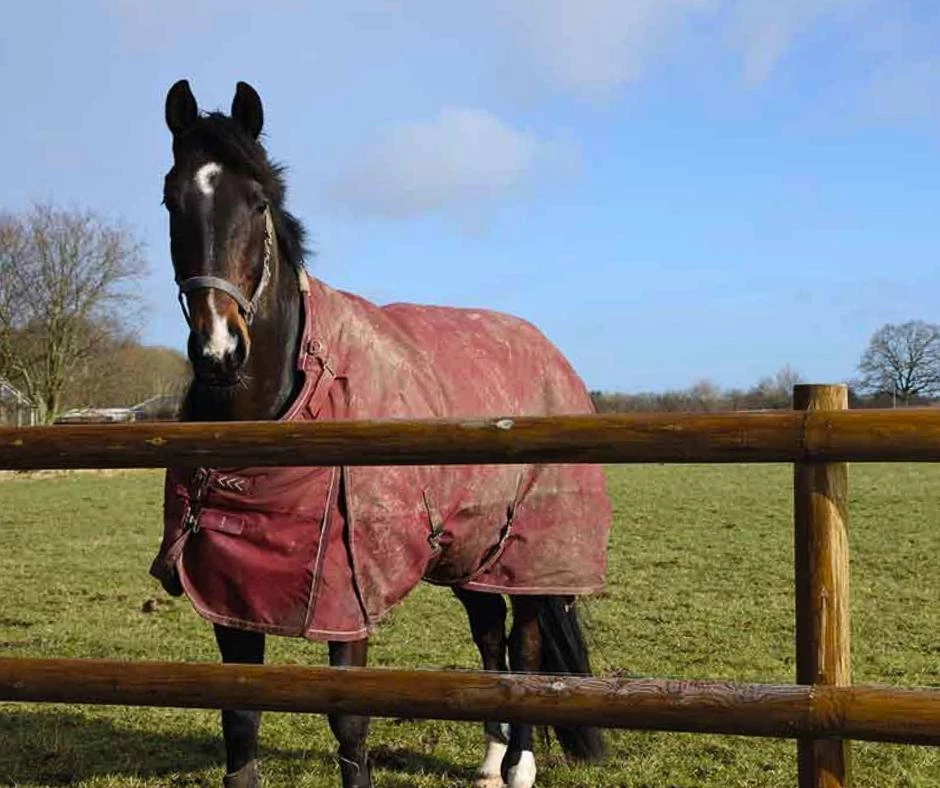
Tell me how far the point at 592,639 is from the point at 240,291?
3.00 m

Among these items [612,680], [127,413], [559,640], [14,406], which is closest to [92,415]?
[14,406]

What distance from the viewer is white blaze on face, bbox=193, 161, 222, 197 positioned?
3.46m

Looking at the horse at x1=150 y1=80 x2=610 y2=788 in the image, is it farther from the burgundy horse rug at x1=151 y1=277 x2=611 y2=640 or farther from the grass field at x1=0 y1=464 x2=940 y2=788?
the grass field at x1=0 y1=464 x2=940 y2=788

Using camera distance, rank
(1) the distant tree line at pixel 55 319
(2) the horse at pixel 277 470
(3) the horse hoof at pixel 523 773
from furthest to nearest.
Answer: (1) the distant tree line at pixel 55 319 → (3) the horse hoof at pixel 523 773 → (2) the horse at pixel 277 470

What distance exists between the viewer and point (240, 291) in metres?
3.44

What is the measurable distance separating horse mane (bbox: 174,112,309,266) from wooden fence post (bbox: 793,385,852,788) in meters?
2.18

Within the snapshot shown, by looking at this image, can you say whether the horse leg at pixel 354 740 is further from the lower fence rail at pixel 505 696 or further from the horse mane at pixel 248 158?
the horse mane at pixel 248 158

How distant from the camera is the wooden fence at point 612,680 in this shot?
232 cm

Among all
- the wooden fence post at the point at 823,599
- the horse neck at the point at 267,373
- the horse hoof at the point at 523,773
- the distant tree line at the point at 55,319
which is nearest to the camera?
the wooden fence post at the point at 823,599

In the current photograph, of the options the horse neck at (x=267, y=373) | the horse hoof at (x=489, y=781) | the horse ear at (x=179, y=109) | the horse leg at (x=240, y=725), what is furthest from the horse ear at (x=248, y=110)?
the horse hoof at (x=489, y=781)

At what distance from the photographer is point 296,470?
A: 355cm

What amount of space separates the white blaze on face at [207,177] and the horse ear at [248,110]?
351 millimetres

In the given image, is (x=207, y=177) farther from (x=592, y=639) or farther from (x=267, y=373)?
(x=592, y=639)

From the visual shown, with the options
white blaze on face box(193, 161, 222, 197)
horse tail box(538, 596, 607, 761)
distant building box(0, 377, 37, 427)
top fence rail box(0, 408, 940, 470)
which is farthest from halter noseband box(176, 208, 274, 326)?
distant building box(0, 377, 37, 427)
